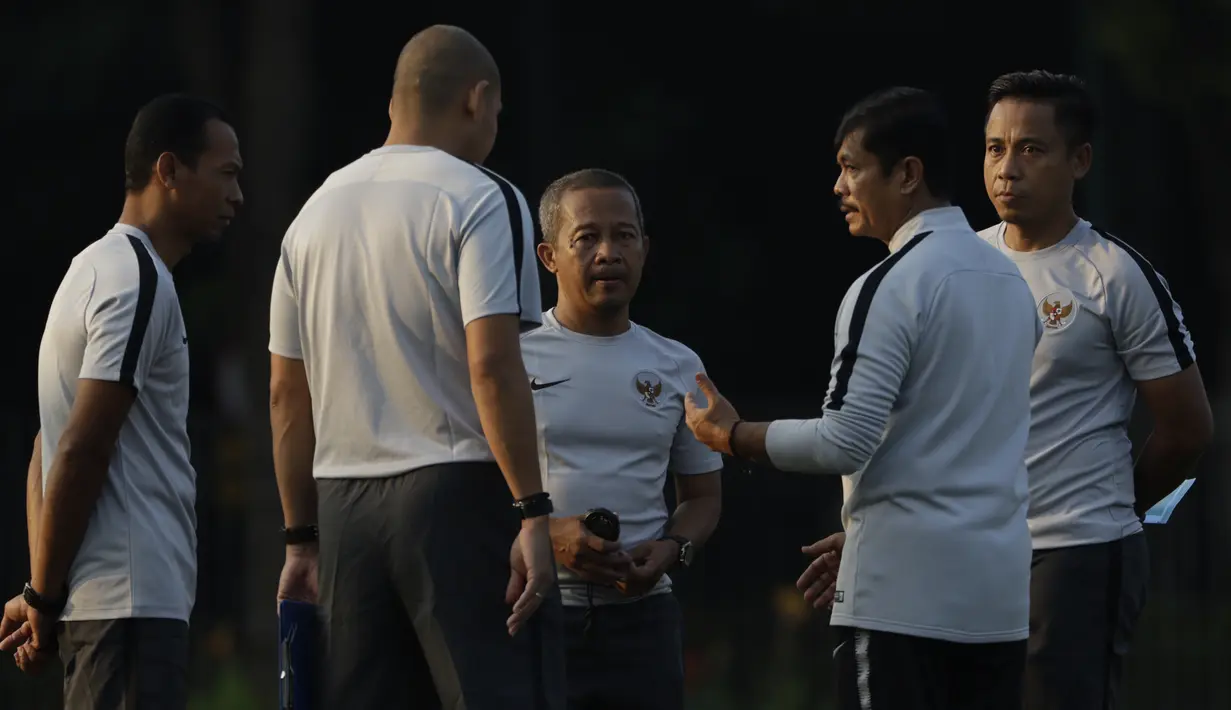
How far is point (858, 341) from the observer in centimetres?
433

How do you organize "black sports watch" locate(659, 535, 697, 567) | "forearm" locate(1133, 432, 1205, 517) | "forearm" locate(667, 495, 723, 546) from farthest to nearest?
"forearm" locate(667, 495, 723, 546)
"black sports watch" locate(659, 535, 697, 567)
"forearm" locate(1133, 432, 1205, 517)

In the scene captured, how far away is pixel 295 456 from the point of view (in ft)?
15.2

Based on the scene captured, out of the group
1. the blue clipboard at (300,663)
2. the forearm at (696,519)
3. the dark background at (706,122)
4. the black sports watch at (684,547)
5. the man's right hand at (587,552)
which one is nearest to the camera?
the blue clipboard at (300,663)

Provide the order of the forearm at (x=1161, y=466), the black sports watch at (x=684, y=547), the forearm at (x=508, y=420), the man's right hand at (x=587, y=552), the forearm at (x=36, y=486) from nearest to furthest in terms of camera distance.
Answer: the forearm at (x=508, y=420)
the forearm at (x=36, y=486)
the man's right hand at (x=587, y=552)
the forearm at (x=1161, y=466)
the black sports watch at (x=684, y=547)

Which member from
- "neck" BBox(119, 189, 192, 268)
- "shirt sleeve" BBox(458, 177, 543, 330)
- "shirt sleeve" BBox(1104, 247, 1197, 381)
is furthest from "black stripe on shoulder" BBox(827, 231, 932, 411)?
"neck" BBox(119, 189, 192, 268)

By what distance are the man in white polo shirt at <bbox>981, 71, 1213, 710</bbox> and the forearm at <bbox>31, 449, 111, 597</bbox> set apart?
2283 mm

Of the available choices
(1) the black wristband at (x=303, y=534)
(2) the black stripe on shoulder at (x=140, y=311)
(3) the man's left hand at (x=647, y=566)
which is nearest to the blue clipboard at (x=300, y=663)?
(1) the black wristband at (x=303, y=534)

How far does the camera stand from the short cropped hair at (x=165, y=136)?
4.97 metres

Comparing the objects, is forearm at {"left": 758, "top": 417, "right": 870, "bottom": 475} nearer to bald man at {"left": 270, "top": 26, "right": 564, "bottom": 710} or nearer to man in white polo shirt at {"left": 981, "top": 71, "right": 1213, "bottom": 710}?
bald man at {"left": 270, "top": 26, "right": 564, "bottom": 710}

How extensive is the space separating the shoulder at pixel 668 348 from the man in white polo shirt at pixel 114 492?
124 cm

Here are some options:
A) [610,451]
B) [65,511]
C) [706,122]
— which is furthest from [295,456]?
[706,122]

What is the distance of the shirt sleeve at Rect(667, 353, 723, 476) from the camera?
17.5 feet

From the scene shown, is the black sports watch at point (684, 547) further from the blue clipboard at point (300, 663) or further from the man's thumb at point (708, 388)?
the blue clipboard at point (300, 663)

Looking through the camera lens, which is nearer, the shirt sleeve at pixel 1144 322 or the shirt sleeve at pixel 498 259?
the shirt sleeve at pixel 498 259
